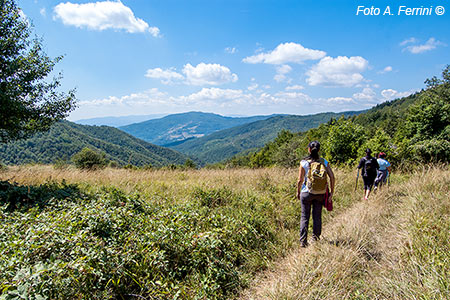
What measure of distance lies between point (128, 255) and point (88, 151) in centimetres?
2502

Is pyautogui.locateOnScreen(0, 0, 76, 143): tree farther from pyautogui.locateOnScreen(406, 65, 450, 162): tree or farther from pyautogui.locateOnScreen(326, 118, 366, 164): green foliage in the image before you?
pyautogui.locateOnScreen(406, 65, 450, 162): tree

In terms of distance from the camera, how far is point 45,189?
17.8 ft

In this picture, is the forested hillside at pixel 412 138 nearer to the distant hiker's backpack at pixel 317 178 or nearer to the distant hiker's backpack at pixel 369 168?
the distant hiker's backpack at pixel 369 168

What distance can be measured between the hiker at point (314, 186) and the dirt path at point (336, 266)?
0.32m

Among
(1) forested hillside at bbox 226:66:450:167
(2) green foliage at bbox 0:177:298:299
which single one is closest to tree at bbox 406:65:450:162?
(1) forested hillside at bbox 226:66:450:167

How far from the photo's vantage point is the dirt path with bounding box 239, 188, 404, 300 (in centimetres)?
262

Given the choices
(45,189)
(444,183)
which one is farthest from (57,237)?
(444,183)

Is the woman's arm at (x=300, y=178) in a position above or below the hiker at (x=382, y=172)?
above

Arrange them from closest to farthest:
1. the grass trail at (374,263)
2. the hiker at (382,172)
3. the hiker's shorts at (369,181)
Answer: the grass trail at (374,263) < the hiker's shorts at (369,181) < the hiker at (382,172)

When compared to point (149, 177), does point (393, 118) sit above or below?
above

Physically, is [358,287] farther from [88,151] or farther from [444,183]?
[88,151]

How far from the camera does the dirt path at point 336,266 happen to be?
2.62m

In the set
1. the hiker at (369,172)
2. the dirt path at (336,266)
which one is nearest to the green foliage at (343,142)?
the hiker at (369,172)

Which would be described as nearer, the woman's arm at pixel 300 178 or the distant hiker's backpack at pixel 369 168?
the woman's arm at pixel 300 178
